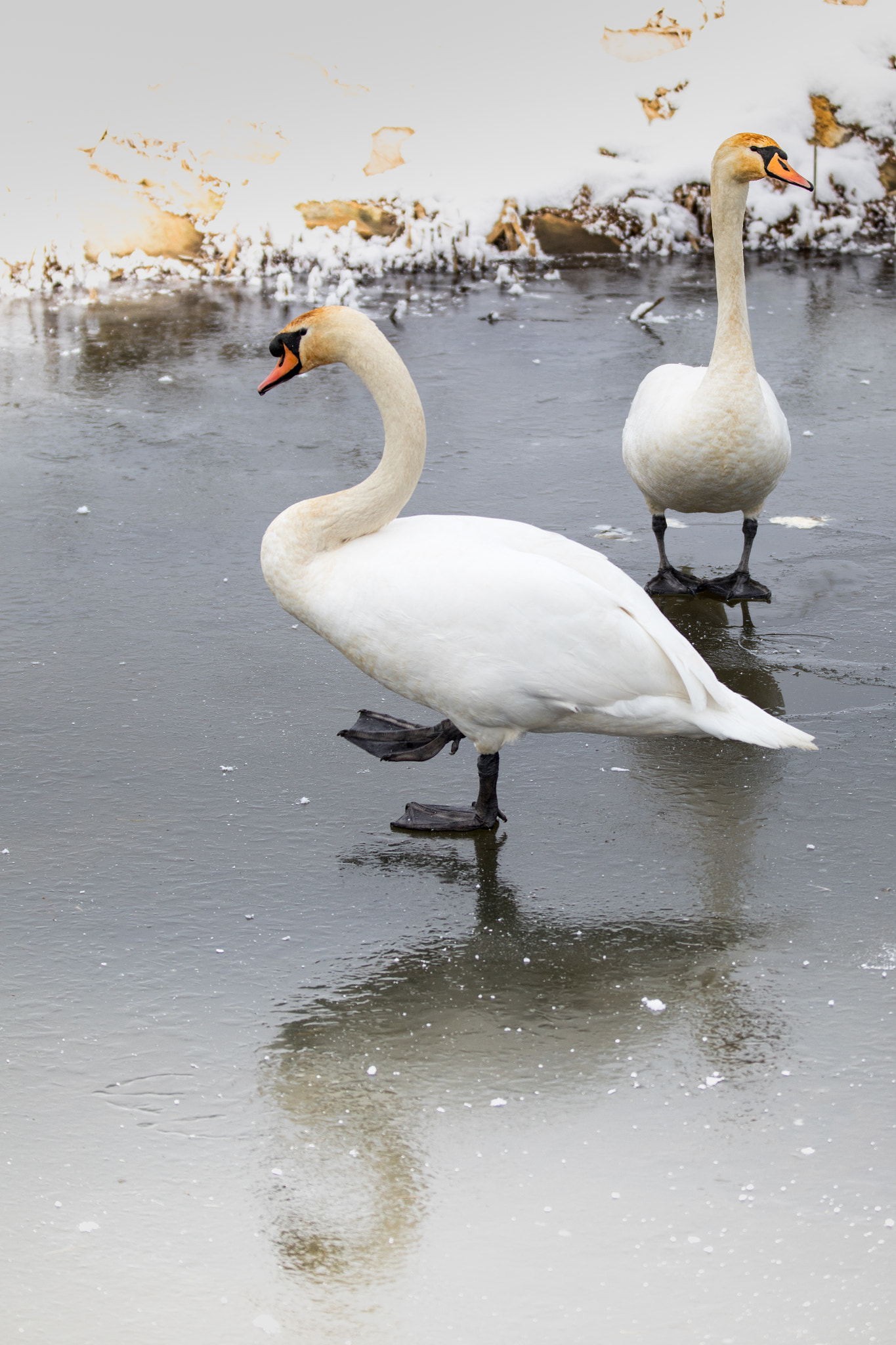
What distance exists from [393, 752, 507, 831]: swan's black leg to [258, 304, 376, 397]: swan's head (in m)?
1.21

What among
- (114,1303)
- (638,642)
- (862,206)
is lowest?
(114,1303)

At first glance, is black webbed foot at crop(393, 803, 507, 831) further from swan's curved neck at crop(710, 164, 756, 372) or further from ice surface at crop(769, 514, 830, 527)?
ice surface at crop(769, 514, 830, 527)

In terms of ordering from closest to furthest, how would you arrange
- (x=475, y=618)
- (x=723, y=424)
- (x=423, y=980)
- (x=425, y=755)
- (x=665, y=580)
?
(x=423, y=980), (x=475, y=618), (x=425, y=755), (x=723, y=424), (x=665, y=580)

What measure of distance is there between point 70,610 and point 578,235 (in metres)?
7.84

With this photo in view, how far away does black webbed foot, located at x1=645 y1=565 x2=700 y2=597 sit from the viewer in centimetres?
532

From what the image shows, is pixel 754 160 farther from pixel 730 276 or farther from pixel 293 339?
pixel 293 339

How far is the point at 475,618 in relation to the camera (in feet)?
11.4

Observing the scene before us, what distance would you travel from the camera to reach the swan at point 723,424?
16.3 feet

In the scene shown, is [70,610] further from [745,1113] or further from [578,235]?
[578,235]

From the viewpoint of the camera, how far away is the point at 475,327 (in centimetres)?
934

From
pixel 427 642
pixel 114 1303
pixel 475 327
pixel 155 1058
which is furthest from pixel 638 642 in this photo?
pixel 475 327

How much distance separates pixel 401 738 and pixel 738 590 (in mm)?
1748

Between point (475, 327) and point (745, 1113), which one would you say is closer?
point (745, 1113)

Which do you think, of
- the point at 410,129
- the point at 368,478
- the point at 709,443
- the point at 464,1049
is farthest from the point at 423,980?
the point at 410,129
